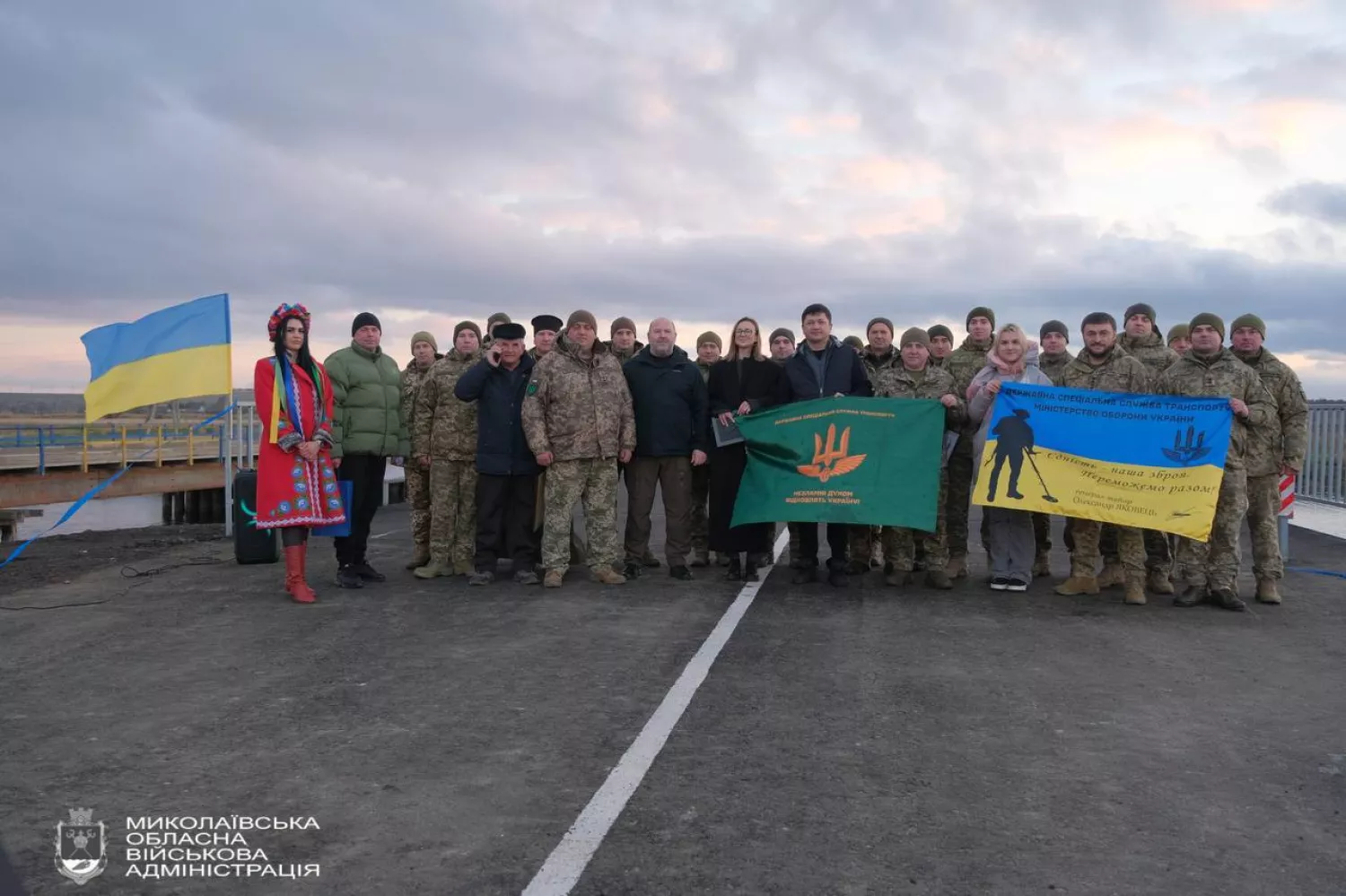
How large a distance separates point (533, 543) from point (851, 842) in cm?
620

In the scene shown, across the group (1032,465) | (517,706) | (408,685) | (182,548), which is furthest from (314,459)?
(1032,465)

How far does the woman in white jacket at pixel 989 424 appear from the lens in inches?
359

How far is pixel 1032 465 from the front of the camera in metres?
9.04

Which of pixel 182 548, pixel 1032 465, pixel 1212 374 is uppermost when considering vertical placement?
pixel 1212 374

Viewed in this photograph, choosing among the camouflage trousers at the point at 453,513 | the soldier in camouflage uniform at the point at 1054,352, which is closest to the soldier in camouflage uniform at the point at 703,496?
the camouflage trousers at the point at 453,513

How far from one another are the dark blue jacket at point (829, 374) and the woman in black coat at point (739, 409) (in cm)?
16

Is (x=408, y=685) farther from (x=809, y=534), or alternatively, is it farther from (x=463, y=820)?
(x=809, y=534)

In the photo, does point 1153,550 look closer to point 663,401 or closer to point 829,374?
point 829,374

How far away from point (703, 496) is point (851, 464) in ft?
6.31

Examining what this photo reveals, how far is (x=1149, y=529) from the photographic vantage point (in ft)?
30.3

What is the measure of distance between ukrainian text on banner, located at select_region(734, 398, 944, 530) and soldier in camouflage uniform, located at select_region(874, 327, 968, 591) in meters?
0.24

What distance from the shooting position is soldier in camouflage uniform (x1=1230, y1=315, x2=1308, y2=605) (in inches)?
345

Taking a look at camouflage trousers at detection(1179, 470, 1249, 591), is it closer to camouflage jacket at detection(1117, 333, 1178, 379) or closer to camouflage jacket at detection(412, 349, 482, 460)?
camouflage jacket at detection(1117, 333, 1178, 379)

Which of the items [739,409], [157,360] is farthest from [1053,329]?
[157,360]
